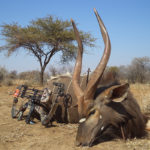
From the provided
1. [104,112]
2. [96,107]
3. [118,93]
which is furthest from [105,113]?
[118,93]

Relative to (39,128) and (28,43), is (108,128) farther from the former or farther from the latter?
(28,43)

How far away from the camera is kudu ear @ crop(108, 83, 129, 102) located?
2.76m

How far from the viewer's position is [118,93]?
9.45ft

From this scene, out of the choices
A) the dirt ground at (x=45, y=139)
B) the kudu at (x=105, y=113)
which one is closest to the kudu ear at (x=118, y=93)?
the kudu at (x=105, y=113)

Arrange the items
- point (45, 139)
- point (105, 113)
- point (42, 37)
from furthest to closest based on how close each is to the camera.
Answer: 1. point (42, 37)
2. point (45, 139)
3. point (105, 113)

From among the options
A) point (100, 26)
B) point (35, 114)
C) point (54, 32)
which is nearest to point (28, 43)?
point (54, 32)

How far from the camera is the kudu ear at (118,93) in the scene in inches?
109

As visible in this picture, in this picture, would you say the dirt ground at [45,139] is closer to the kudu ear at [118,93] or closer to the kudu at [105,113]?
the kudu at [105,113]

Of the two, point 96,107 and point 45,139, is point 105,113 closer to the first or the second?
point 96,107

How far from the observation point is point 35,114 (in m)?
4.53

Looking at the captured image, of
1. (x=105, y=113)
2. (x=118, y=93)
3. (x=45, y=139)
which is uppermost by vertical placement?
(x=118, y=93)

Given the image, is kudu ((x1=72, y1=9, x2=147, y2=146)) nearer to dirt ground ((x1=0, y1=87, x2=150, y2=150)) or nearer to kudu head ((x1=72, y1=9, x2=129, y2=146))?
kudu head ((x1=72, y1=9, x2=129, y2=146))

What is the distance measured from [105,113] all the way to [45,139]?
109cm

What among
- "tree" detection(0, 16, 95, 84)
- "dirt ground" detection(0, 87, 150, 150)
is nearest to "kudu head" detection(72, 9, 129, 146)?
"dirt ground" detection(0, 87, 150, 150)
